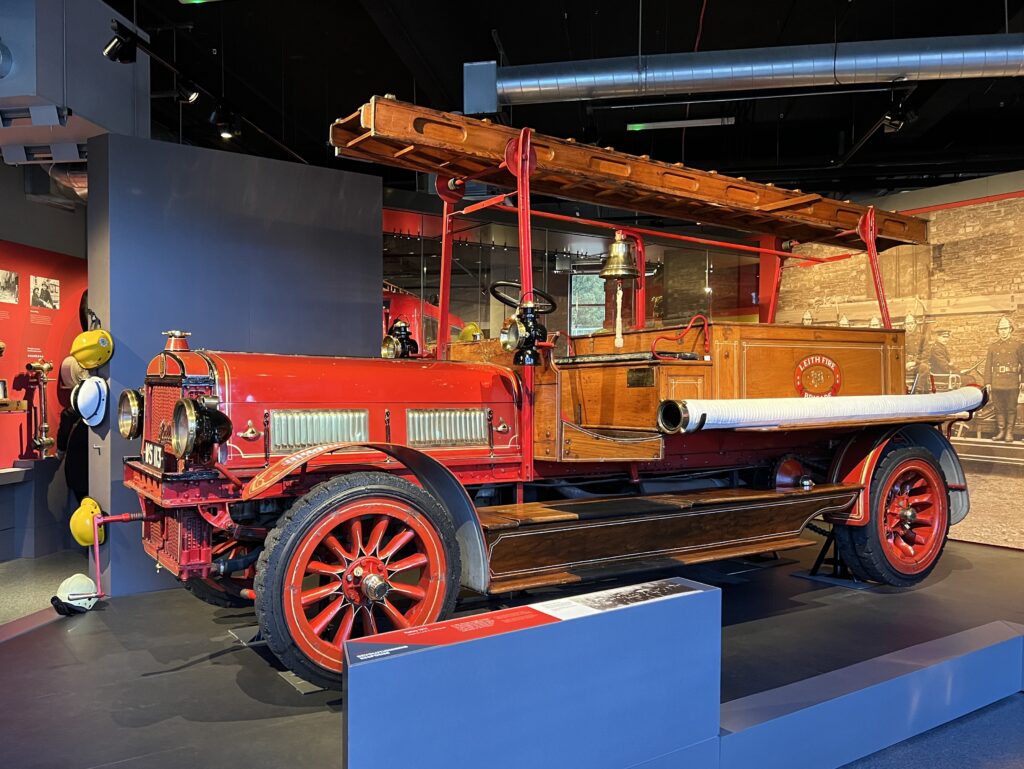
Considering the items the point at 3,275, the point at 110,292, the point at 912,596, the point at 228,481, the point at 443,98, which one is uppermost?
Result: the point at 443,98

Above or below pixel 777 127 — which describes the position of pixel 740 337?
below

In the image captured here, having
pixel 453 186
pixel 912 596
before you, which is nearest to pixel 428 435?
pixel 453 186

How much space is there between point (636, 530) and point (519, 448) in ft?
2.45

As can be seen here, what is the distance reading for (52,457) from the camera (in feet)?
20.9

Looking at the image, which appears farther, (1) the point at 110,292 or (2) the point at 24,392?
(2) the point at 24,392

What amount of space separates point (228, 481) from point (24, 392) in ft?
16.0

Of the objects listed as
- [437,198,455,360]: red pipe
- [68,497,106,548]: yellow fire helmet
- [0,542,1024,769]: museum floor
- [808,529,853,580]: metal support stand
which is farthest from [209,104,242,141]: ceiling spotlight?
[808,529,853,580]: metal support stand

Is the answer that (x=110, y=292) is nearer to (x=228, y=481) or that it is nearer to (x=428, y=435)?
(x=228, y=481)

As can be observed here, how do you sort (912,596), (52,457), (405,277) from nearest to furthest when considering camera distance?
1. (912,596)
2. (52,457)
3. (405,277)

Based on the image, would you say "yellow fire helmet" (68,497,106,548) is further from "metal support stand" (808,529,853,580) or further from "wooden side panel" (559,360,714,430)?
"metal support stand" (808,529,853,580)

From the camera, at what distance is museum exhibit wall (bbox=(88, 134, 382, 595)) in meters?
4.93

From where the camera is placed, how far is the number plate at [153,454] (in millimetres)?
3611

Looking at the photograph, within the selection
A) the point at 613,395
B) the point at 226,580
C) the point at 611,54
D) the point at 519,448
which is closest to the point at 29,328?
the point at 226,580

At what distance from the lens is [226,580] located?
3504 millimetres
